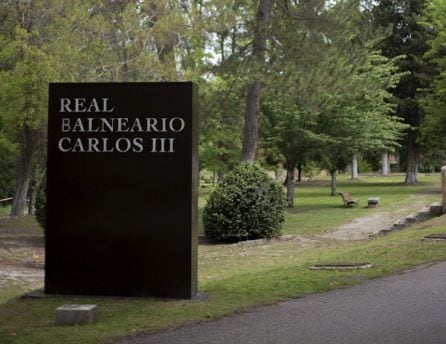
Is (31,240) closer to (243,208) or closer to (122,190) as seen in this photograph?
(243,208)

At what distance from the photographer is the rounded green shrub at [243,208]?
59.0 feet

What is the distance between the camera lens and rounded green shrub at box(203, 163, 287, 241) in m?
18.0

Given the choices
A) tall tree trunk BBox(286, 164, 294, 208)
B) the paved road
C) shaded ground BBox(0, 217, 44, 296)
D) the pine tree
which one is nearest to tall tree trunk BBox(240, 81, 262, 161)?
tall tree trunk BBox(286, 164, 294, 208)

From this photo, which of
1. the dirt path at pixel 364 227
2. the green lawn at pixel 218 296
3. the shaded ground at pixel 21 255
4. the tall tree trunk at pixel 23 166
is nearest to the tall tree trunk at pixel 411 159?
the dirt path at pixel 364 227

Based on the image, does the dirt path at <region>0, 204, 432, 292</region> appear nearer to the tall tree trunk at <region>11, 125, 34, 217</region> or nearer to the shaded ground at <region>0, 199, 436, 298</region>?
the shaded ground at <region>0, 199, 436, 298</region>

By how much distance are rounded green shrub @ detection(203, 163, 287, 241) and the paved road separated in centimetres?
962

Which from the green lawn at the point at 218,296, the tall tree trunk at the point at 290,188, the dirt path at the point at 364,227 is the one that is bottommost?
the dirt path at the point at 364,227

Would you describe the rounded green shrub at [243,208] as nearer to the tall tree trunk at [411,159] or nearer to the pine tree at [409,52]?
the pine tree at [409,52]

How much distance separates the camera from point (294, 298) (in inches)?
313

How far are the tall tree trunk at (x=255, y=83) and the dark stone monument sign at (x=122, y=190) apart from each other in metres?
14.1

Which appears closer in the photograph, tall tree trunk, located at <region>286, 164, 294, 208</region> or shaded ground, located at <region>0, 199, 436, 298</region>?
shaded ground, located at <region>0, 199, 436, 298</region>

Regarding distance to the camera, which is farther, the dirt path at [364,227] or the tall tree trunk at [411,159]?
the tall tree trunk at [411,159]

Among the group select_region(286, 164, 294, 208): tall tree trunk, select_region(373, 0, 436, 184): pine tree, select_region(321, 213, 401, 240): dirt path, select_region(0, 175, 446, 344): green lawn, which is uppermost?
select_region(373, 0, 436, 184): pine tree

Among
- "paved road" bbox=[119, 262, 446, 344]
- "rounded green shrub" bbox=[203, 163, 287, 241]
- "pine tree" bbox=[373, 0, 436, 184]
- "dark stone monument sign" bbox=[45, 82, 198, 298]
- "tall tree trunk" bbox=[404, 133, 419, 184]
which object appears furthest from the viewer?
"tall tree trunk" bbox=[404, 133, 419, 184]
